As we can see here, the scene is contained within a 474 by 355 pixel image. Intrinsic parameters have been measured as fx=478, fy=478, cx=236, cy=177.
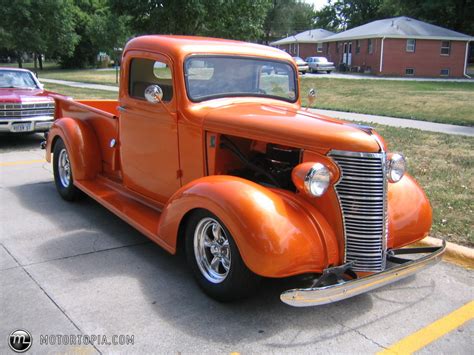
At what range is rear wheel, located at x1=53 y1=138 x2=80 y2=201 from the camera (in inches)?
235

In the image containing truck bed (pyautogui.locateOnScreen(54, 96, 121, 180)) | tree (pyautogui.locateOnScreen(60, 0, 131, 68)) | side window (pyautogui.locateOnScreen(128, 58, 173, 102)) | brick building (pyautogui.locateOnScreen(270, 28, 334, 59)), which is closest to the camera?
side window (pyautogui.locateOnScreen(128, 58, 173, 102))

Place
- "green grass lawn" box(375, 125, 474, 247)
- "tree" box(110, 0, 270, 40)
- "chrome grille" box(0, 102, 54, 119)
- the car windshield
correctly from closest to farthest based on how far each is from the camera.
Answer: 1. "green grass lawn" box(375, 125, 474, 247)
2. "chrome grille" box(0, 102, 54, 119)
3. the car windshield
4. "tree" box(110, 0, 270, 40)

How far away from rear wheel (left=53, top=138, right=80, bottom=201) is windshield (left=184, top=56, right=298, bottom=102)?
2350mm

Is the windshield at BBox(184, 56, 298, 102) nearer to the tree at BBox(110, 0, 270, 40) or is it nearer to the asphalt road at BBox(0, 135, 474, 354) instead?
the asphalt road at BBox(0, 135, 474, 354)

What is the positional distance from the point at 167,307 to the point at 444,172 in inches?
198

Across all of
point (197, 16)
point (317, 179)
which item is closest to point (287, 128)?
point (317, 179)

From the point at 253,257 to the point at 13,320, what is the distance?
5.69ft

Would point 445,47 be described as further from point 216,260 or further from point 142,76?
point 216,260

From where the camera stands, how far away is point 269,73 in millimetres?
4910

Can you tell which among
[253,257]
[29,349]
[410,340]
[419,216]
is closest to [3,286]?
[29,349]

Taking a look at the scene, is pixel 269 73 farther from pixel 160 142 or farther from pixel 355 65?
pixel 355 65

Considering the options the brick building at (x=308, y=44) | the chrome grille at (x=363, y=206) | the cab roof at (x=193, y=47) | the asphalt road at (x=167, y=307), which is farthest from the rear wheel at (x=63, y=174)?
the brick building at (x=308, y=44)

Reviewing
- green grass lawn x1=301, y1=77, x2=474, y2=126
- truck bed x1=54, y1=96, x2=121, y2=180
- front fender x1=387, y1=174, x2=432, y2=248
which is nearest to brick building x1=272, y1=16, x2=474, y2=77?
green grass lawn x1=301, y1=77, x2=474, y2=126

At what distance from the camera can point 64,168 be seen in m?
6.19
